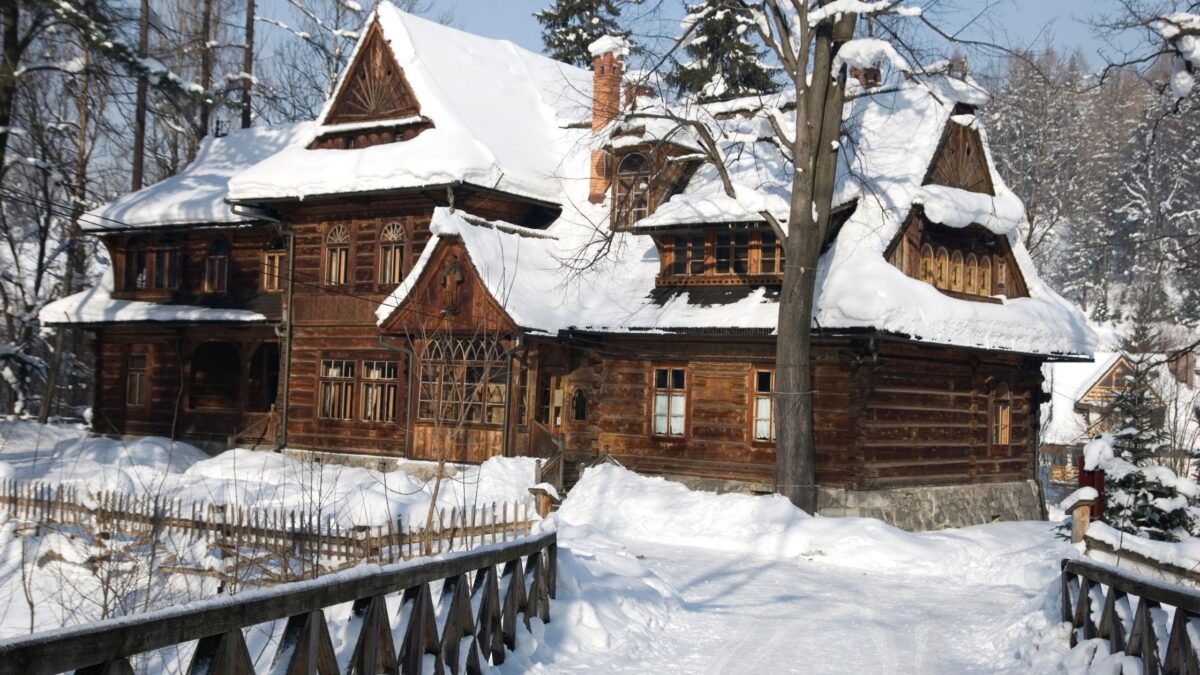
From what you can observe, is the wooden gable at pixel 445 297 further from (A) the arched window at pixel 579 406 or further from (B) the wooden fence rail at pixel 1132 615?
(B) the wooden fence rail at pixel 1132 615

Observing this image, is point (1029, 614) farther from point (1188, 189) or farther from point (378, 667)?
point (1188, 189)

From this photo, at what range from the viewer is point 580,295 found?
25.2 meters

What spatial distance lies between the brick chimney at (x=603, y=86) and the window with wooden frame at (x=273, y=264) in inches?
343

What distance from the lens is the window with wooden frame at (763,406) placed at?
22.7 metres

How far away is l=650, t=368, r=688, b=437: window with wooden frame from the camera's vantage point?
2366 centimetres

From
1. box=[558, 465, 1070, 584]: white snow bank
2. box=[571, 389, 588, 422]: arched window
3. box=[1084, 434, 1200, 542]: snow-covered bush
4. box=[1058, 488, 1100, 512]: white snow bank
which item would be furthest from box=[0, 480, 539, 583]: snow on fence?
box=[1084, 434, 1200, 542]: snow-covered bush

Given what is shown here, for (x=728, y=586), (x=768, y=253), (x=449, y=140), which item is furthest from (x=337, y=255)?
(x=728, y=586)

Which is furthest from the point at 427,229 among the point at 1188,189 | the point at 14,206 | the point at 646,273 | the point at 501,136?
the point at 1188,189

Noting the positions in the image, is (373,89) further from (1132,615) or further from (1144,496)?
(1132,615)

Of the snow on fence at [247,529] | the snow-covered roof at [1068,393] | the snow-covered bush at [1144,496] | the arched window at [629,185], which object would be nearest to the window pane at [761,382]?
the arched window at [629,185]

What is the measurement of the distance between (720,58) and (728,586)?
39.1ft

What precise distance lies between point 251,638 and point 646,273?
17863 millimetres

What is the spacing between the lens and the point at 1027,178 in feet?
172

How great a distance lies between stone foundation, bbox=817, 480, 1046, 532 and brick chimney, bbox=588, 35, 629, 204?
1039 centimetres
